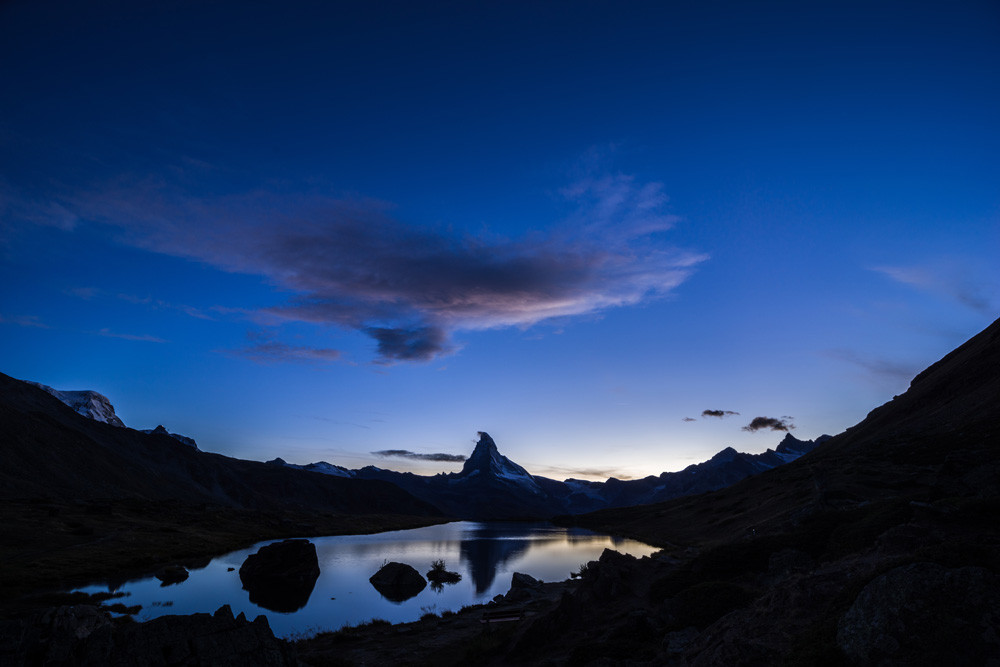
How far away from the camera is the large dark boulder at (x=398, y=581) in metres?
53.2

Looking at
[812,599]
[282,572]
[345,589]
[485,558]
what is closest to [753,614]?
[812,599]

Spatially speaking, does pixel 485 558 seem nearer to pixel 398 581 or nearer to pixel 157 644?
pixel 398 581

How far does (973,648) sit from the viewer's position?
11.1m

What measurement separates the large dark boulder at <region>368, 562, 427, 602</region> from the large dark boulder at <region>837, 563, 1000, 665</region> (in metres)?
47.2

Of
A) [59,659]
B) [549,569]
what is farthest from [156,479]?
[59,659]

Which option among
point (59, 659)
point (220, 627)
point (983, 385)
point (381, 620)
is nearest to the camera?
point (59, 659)

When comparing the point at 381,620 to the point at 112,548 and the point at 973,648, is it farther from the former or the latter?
the point at 112,548

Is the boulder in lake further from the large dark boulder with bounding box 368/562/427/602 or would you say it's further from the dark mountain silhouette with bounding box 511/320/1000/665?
the dark mountain silhouette with bounding box 511/320/1000/665

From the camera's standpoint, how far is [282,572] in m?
59.5

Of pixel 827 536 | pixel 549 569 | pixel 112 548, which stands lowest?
pixel 549 569

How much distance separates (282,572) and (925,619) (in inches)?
2493

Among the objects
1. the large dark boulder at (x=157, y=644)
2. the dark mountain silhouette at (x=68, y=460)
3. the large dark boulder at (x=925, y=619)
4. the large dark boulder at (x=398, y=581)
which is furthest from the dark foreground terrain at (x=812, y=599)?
the dark mountain silhouette at (x=68, y=460)

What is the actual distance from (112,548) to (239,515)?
71732mm

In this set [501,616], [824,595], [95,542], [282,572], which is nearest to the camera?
[824,595]
